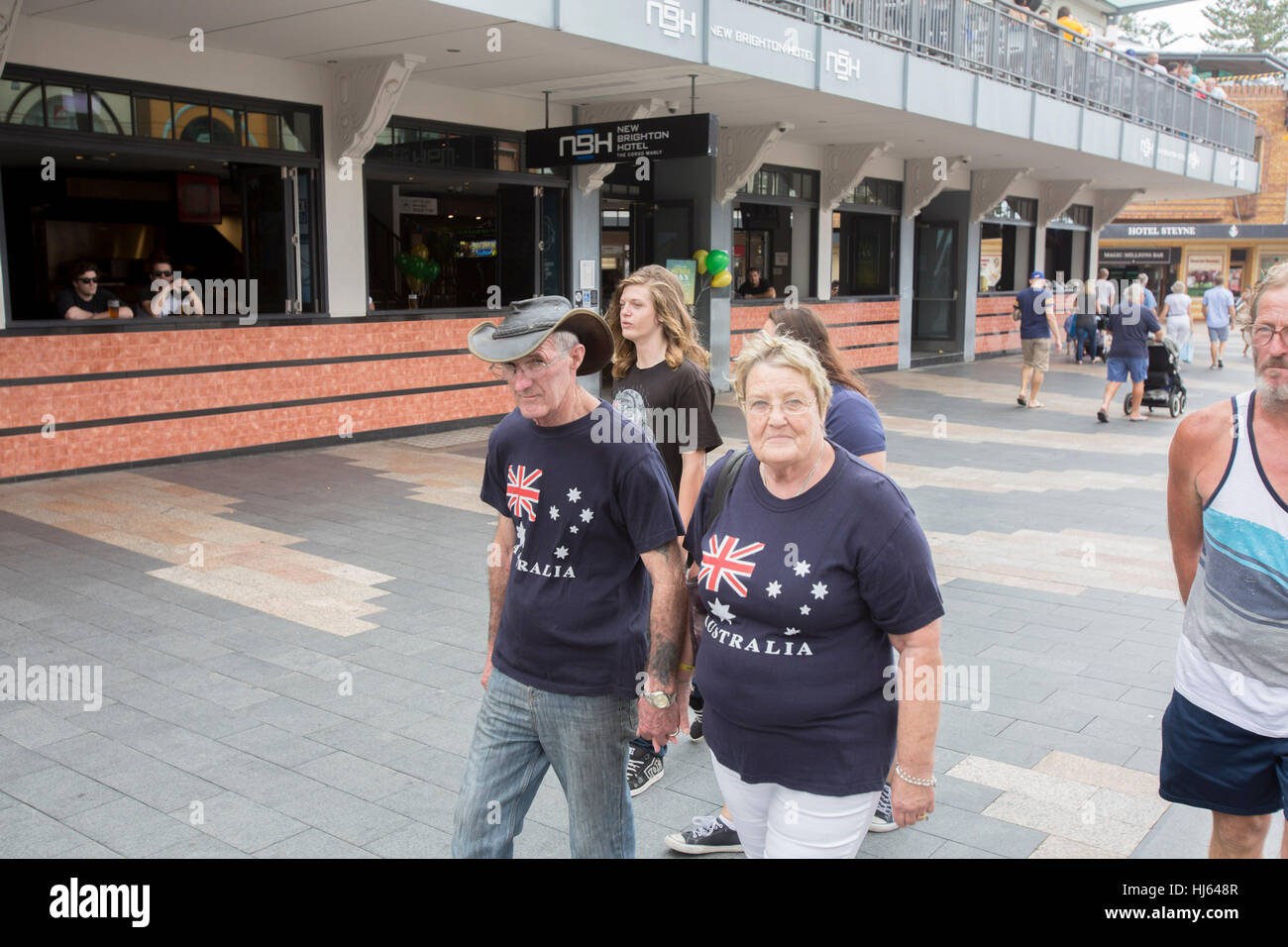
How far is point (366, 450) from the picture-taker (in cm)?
1205

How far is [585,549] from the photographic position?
9.55 ft

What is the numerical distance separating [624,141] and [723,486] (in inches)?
406

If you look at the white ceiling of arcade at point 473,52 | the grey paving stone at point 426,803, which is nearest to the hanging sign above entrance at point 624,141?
the white ceiling of arcade at point 473,52

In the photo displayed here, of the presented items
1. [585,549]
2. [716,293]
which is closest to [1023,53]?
[716,293]

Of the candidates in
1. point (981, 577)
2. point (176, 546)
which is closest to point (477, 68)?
point (176, 546)

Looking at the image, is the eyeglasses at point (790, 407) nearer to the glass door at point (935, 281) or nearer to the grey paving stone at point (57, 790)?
the grey paving stone at point (57, 790)

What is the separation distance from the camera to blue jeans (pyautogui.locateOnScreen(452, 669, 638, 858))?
9.38 ft

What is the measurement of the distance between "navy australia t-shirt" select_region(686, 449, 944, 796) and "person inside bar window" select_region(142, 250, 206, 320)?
9.64m

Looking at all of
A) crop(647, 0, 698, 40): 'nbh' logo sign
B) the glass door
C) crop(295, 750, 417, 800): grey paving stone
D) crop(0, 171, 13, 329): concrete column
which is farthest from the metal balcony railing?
crop(295, 750, 417, 800): grey paving stone

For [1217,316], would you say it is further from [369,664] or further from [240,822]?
[240,822]

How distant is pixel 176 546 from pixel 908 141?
14603 mm

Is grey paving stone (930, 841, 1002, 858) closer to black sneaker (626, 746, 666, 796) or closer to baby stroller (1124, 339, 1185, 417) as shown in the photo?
black sneaker (626, 746, 666, 796)
